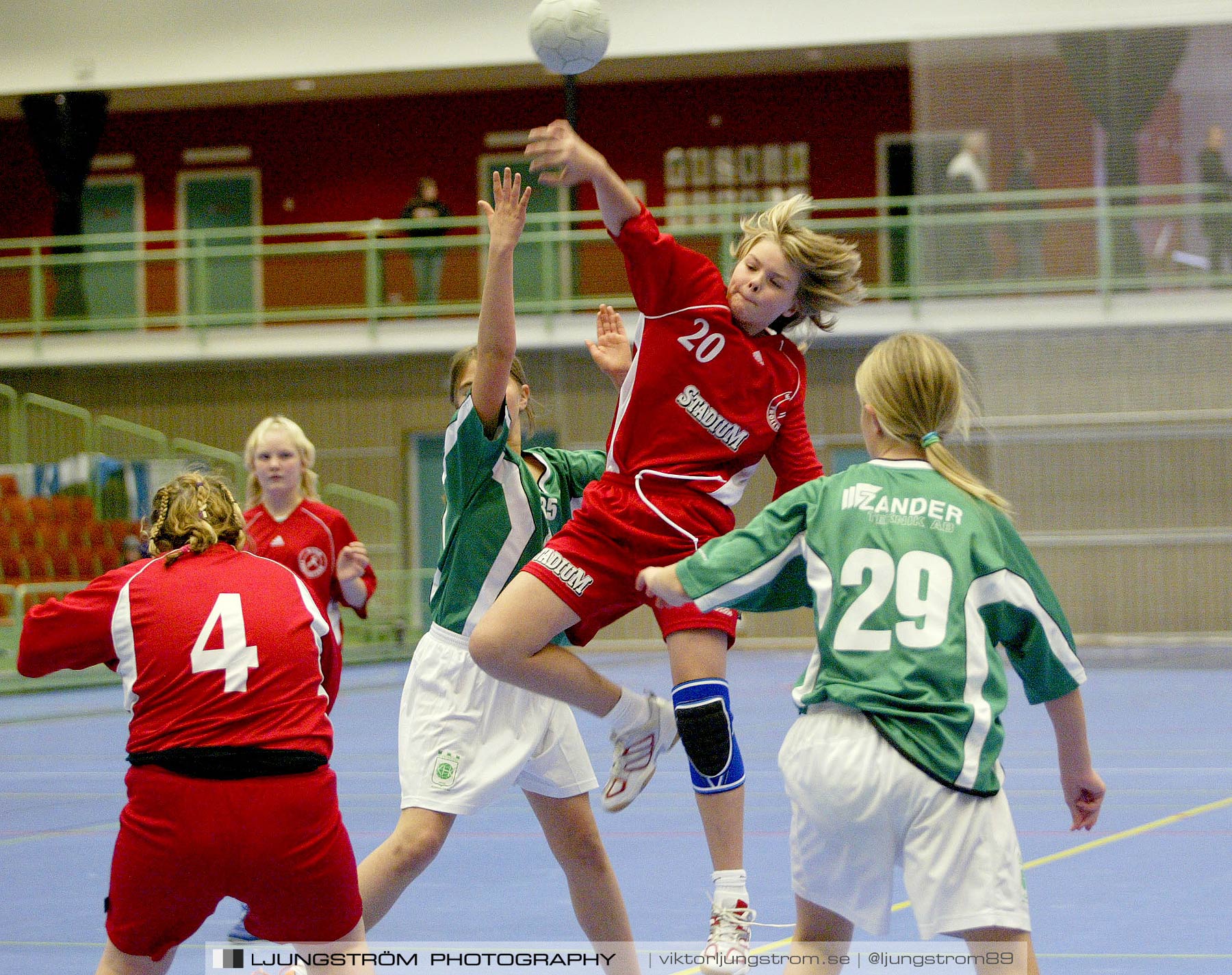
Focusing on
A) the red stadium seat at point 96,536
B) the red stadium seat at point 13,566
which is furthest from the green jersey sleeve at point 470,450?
the red stadium seat at point 96,536

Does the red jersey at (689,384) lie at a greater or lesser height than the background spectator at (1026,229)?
lesser

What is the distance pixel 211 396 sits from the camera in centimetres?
1877

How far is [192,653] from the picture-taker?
2.85 metres

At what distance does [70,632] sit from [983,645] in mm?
1695

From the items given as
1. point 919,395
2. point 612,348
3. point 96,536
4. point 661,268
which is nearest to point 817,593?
point 919,395

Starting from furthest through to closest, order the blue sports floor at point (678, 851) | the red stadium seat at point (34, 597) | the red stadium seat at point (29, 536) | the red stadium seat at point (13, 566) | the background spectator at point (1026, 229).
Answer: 1. the background spectator at point (1026, 229)
2. the red stadium seat at point (29, 536)
3. the red stadium seat at point (13, 566)
4. the red stadium seat at point (34, 597)
5. the blue sports floor at point (678, 851)

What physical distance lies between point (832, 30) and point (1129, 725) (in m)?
10.6

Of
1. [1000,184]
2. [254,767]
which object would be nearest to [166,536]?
[254,767]

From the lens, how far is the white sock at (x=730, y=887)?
133 inches

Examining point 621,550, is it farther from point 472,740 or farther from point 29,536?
point 29,536

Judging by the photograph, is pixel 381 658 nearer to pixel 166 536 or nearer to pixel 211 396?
pixel 211 396

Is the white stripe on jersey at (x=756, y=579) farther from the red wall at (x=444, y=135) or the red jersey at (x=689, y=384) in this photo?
the red wall at (x=444, y=135)

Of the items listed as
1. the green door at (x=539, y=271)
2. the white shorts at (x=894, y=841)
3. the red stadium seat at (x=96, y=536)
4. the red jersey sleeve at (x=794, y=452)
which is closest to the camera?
the white shorts at (x=894, y=841)

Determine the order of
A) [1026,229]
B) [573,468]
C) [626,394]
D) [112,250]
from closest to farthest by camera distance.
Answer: [626,394], [573,468], [1026,229], [112,250]
